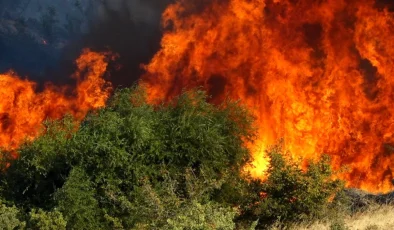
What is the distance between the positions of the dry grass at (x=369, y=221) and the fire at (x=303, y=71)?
12528 mm

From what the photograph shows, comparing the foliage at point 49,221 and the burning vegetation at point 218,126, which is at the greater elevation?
the burning vegetation at point 218,126

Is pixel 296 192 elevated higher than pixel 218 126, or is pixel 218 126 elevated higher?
pixel 218 126

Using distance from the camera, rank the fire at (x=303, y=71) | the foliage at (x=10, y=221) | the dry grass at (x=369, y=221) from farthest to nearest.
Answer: the fire at (x=303, y=71) < the foliage at (x=10, y=221) < the dry grass at (x=369, y=221)

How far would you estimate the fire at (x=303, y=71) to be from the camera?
34.3 metres

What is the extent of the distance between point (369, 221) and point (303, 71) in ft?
74.3

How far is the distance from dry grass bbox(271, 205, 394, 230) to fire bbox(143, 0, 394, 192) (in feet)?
41.1

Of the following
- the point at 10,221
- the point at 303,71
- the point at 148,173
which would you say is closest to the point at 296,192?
the point at 148,173

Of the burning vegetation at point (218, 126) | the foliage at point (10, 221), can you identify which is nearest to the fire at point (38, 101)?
the burning vegetation at point (218, 126)

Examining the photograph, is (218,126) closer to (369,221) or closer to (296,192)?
(296,192)

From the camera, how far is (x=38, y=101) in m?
46.9

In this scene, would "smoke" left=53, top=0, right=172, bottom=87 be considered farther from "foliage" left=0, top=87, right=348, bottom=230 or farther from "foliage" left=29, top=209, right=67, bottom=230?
"foliage" left=29, top=209, right=67, bottom=230

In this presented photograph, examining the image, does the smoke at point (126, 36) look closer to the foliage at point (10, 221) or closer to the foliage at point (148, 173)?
the foliage at point (148, 173)

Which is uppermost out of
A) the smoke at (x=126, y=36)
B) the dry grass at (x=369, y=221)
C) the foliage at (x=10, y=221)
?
the smoke at (x=126, y=36)

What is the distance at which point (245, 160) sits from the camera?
22734 mm
